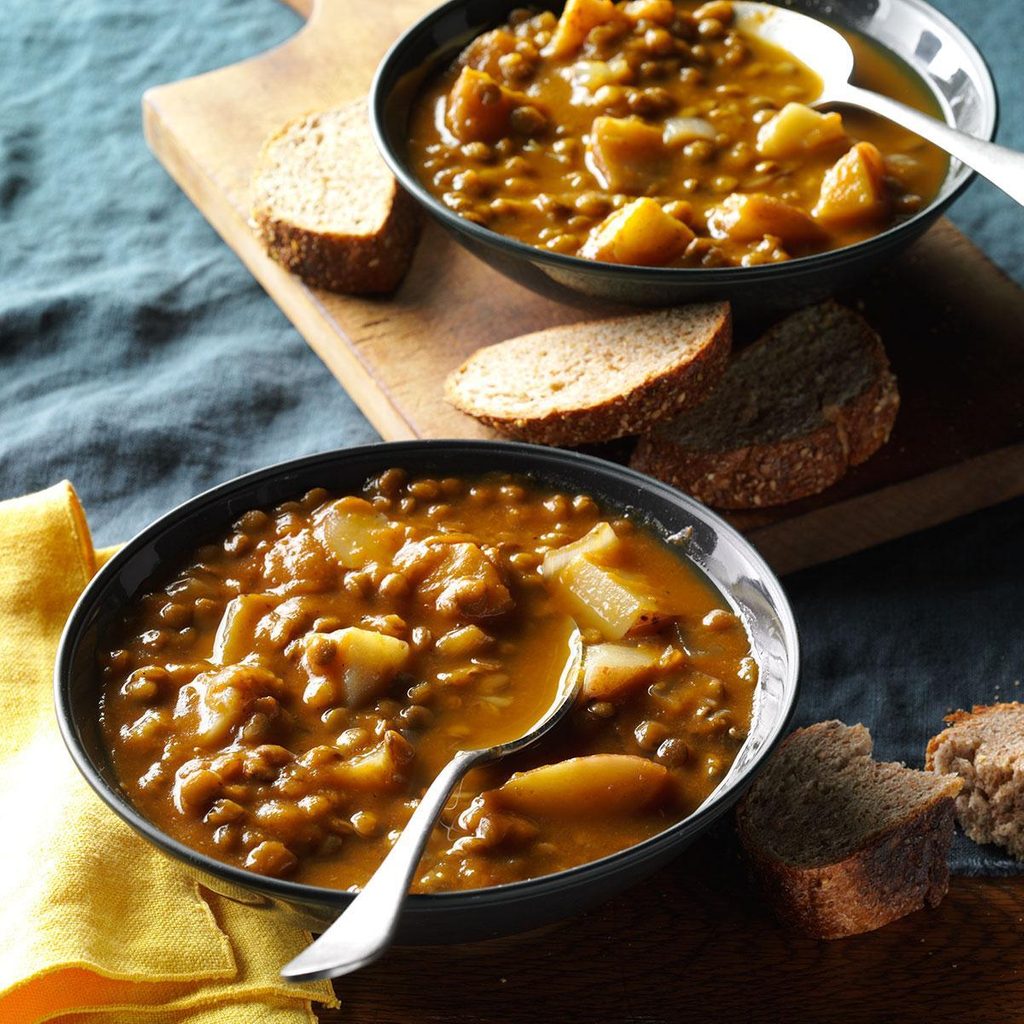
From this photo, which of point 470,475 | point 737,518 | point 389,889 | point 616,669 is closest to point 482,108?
point 737,518

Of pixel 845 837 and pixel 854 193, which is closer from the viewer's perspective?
pixel 845 837

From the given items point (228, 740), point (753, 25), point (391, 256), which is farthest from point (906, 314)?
point (228, 740)

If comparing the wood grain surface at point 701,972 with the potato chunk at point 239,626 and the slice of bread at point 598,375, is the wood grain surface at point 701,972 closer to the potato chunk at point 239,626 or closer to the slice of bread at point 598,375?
the potato chunk at point 239,626

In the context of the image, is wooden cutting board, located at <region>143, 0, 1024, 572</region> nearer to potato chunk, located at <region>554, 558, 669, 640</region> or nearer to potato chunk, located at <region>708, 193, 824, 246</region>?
potato chunk, located at <region>708, 193, 824, 246</region>

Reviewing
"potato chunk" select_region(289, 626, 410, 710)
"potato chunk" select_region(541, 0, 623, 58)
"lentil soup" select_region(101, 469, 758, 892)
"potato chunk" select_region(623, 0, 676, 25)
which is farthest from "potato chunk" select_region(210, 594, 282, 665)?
"potato chunk" select_region(623, 0, 676, 25)

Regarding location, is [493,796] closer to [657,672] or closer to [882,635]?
[657,672]

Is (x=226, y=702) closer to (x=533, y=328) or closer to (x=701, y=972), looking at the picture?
(x=701, y=972)

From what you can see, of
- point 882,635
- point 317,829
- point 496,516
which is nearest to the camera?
point 317,829
